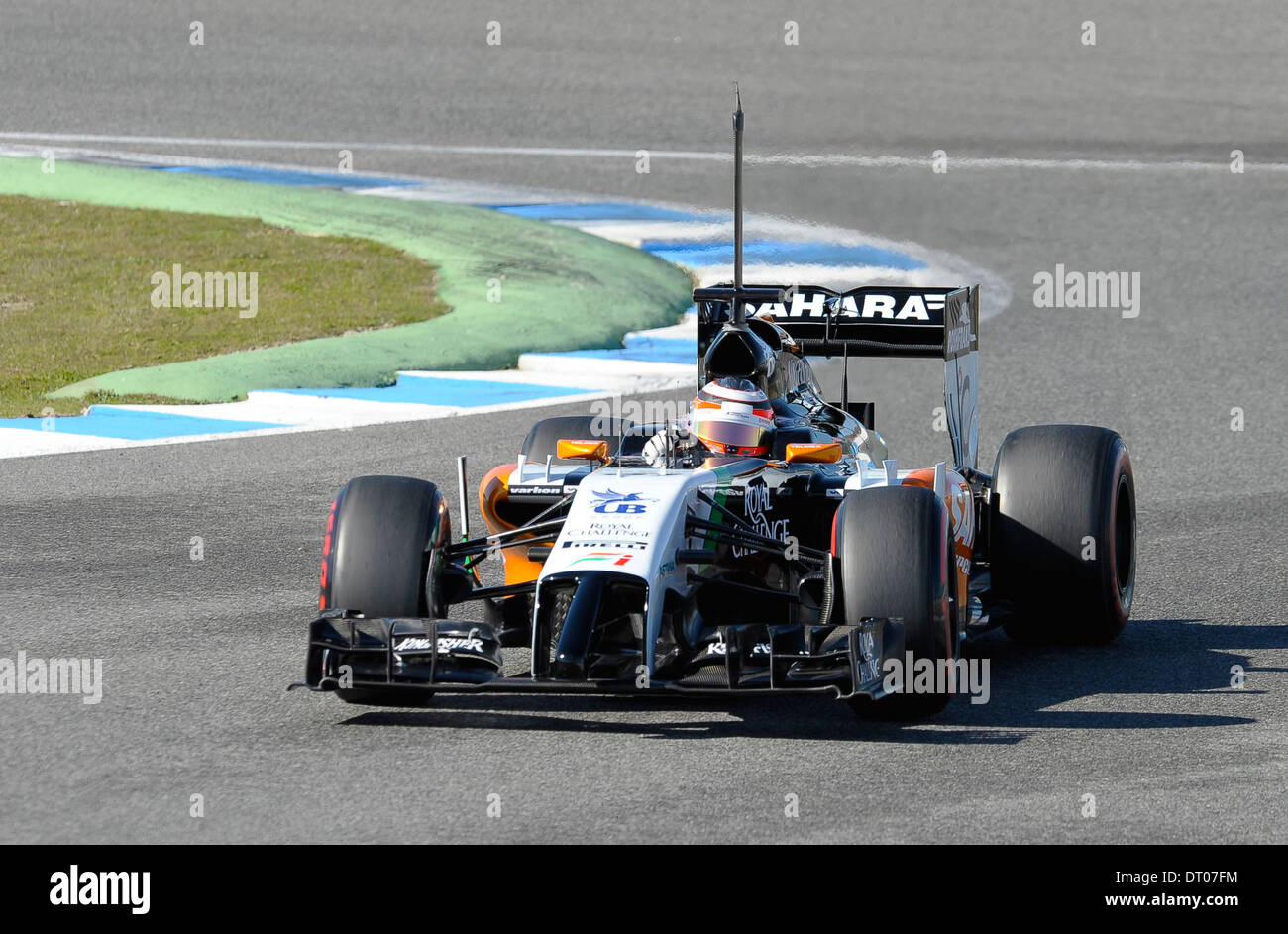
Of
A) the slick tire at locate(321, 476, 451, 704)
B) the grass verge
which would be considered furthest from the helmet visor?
the grass verge

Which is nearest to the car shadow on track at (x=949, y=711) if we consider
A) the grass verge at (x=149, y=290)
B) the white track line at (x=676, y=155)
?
the grass verge at (x=149, y=290)

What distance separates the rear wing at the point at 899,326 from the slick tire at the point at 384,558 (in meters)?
2.27

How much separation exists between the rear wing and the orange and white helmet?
1.13m

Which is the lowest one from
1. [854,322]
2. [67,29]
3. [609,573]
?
[609,573]

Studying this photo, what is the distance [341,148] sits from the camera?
2269 cm

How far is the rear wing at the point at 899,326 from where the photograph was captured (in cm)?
933

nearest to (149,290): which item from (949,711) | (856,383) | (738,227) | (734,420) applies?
(856,383)

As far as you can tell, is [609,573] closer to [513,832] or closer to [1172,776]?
[513,832]

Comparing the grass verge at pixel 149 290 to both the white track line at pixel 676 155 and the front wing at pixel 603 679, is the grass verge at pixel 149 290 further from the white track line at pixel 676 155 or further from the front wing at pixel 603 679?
the front wing at pixel 603 679

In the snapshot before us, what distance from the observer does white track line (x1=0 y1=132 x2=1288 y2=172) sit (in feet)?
72.9

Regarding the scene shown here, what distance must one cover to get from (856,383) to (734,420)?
610cm

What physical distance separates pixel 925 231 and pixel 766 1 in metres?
12.5

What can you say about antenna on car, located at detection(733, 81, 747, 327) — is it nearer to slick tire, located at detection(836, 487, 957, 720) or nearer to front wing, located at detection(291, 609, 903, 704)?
slick tire, located at detection(836, 487, 957, 720)

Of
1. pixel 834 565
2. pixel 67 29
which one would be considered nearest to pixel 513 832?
pixel 834 565
